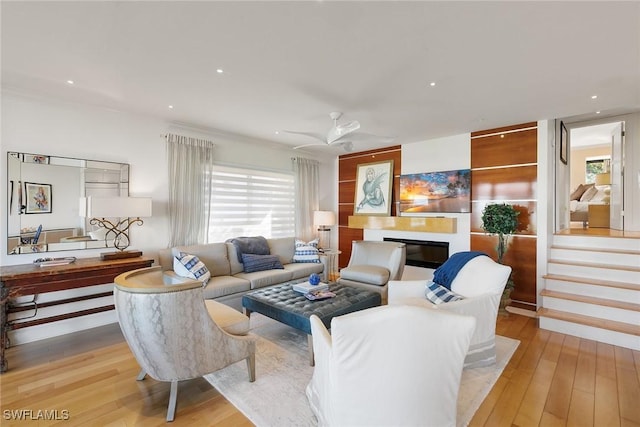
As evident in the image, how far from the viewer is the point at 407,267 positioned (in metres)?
5.47

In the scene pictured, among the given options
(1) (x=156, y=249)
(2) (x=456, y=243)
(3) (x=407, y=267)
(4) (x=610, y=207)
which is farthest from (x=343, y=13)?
(4) (x=610, y=207)

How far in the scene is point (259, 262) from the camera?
4.29 metres

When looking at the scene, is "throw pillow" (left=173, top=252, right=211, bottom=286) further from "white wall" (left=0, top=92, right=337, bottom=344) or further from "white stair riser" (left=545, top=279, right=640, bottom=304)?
"white stair riser" (left=545, top=279, right=640, bottom=304)

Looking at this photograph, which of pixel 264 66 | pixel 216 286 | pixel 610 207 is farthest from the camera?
pixel 610 207

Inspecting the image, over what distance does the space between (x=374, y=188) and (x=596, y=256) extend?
139 inches

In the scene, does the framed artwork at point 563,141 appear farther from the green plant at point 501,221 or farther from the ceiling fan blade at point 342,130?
the ceiling fan blade at point 342,130

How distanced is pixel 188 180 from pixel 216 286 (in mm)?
1727

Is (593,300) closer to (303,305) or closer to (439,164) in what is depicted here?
(439,164)

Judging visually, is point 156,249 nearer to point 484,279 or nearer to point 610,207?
point 484,279

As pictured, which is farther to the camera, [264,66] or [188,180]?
[188,180]

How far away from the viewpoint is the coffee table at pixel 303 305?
2.63m

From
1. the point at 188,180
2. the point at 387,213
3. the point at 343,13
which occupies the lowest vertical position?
the point at 387,213

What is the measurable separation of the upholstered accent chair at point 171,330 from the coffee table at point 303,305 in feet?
2.19

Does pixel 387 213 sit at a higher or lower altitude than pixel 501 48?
lower
